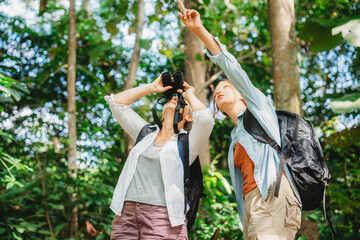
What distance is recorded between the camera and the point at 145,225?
2.55 m

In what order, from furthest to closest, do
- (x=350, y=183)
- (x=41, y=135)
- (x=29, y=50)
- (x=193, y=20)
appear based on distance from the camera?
1. (x=29, y=50)
2. (x=350, y=183)
3. (x=41, y=135)
4. (x=193, y=20)

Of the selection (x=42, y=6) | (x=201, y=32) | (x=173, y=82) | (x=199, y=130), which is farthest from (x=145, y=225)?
(x=42, y=6)

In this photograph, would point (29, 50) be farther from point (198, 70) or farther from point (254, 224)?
point (254, 224)

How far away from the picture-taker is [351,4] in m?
7.34

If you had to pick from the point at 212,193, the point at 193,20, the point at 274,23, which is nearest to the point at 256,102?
the point at 193,20

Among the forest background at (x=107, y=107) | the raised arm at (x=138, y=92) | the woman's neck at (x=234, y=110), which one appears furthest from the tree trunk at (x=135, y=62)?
the woman's neck at (x=234, y=110)

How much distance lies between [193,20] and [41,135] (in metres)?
3.80

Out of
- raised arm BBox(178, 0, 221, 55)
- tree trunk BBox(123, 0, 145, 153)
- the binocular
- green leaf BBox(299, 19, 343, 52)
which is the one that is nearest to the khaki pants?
raised arm BBox(178, 0, 221, 55)

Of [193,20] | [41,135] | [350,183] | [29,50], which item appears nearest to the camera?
[193,20]

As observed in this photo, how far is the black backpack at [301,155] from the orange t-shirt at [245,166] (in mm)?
177

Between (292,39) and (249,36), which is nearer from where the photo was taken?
(292,39)

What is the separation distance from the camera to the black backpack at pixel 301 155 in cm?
238

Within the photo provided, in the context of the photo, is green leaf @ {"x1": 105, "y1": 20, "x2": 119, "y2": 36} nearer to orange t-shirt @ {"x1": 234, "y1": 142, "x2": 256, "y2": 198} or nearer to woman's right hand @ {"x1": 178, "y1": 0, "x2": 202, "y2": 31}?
woman's right hand @ {"x1": 178, "y1": 0, "x2": 202, "y2": 31}

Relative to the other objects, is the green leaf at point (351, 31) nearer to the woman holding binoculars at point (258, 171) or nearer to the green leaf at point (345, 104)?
the green leaf at point (345, 104)
